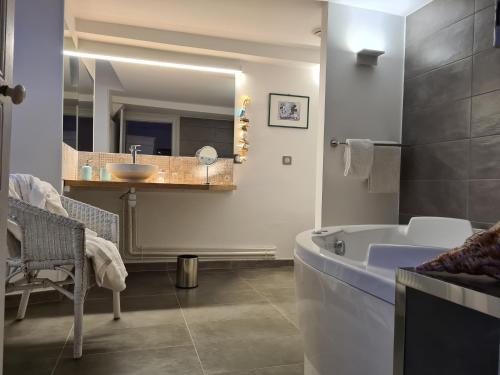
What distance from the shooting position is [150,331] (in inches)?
75.9

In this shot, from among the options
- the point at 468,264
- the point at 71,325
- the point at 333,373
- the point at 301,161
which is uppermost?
the point at 301,161

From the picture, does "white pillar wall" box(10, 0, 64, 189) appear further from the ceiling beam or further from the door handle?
the door handle

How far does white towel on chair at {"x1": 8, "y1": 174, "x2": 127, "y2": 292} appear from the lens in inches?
67.0

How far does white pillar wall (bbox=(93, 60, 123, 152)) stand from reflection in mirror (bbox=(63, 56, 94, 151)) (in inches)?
2.2

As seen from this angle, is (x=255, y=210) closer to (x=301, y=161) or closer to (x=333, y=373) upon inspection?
(x=301, y=161)

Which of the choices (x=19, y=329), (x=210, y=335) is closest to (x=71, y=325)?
(x=19, y=329)

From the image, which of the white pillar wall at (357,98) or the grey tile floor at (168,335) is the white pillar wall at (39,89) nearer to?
the grey tile floor at (168,335)

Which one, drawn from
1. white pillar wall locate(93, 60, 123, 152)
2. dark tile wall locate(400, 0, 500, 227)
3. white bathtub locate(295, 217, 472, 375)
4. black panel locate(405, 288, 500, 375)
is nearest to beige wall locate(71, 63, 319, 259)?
white pillar wall locate(93, 60, 123, 152)

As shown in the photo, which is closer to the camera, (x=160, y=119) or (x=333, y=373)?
(x=333, y=373)

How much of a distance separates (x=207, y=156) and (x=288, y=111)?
3.19 ft

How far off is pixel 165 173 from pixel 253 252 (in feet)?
3.91

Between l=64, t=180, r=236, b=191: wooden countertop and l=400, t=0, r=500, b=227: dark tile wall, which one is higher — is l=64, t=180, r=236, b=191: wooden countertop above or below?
below

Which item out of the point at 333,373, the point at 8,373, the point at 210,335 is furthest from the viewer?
the point at 210,335

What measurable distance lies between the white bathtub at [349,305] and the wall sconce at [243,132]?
A: 201 centimetres
